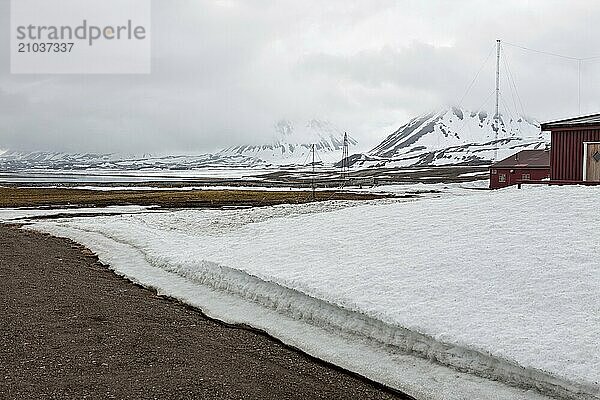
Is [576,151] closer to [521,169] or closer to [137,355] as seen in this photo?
[137,355]

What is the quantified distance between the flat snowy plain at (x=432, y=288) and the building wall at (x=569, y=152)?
6261 millimetres

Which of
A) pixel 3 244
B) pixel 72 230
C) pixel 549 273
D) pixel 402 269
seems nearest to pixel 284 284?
pixel 402 269

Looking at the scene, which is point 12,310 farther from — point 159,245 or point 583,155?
point 583,155

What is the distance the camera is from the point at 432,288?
48.3ft

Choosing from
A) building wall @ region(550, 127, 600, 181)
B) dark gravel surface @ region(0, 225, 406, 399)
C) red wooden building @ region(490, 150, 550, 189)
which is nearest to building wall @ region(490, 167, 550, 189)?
red wooden building @ region(490, 150, 550, 189)

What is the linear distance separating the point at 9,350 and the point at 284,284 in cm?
743

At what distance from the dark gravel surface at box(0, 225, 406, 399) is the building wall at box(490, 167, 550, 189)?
67.4 meters

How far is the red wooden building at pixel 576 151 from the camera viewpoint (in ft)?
92.6

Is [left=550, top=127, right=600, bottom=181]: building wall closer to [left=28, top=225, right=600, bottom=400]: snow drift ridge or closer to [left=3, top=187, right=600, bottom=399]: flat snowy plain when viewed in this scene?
[left=3, top=187, right=600, bottom=399]: flat snowy plain

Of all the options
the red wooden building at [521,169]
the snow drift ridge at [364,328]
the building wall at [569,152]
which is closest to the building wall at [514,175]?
the red wooden building at [521,169]

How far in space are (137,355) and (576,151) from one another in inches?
966

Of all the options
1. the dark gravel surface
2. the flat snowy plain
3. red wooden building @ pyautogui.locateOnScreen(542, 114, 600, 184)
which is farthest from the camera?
red wooden building @ pyautogui.locateOnScreen(542, 114, 600, 184)

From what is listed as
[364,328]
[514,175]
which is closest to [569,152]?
[364,328]

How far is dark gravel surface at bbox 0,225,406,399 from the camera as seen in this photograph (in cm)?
998
